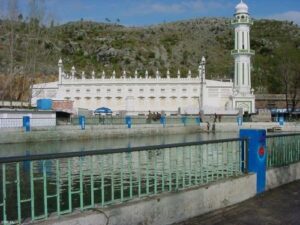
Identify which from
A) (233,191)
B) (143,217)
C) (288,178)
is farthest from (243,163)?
(143,217)

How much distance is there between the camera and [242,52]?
74.4 m

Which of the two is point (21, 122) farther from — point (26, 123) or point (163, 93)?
point (163, 93)

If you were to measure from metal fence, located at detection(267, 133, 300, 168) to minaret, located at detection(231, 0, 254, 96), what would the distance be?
6234 cm

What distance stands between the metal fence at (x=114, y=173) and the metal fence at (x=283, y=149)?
1.47m

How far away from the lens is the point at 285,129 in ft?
176

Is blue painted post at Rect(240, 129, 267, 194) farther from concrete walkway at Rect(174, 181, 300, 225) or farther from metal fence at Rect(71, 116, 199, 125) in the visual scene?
metal fence at Rect(71, 116, 199, 125)

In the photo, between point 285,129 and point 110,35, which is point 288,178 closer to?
point 285,129

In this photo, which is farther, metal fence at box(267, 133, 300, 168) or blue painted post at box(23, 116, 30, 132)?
blue painted post at box(23, 116, 30, 132)

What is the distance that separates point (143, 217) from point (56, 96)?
6980 cm

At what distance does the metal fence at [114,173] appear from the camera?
6027 millimetres

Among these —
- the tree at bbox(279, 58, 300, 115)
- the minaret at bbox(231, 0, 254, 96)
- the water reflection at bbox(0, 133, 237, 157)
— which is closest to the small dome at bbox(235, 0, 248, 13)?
the minaret at bbox(231, 0, 254, 96)

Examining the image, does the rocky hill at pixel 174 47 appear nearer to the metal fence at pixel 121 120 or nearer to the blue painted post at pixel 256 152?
the metal fence at pixel 121 120

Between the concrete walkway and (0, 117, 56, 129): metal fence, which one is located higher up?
(0, 117, 56, 129): metal fence

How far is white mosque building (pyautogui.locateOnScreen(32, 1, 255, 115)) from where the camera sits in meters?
70.5
